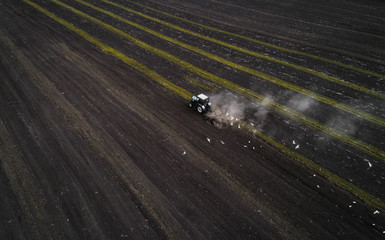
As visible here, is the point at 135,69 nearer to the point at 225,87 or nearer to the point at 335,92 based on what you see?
the point at 225,87

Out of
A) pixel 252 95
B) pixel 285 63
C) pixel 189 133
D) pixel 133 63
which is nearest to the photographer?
pixel 189 133

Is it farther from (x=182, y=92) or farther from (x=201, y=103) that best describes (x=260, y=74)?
(x=201, y=103)

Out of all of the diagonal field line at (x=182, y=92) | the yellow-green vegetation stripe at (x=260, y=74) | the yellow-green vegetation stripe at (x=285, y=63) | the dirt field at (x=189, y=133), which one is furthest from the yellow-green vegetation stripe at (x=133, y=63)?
the yellow-green vegetation stripe at (x=285, y=63)

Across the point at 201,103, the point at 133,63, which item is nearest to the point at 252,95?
the point at 201,103

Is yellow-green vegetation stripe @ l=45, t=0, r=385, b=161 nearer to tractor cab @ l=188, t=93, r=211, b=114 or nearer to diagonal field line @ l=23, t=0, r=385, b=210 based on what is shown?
diagonal field line @ l=23, t=0, r=385, b=210

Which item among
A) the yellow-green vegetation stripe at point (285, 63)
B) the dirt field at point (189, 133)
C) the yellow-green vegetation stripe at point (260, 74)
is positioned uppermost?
the yellow-green vegetation stripe at point (285, 63)

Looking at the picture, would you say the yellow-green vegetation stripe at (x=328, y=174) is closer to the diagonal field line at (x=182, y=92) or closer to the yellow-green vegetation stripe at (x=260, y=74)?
the diagonal field line at (x=182, y=92)

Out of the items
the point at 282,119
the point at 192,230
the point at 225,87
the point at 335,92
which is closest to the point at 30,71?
the point at 225,87
